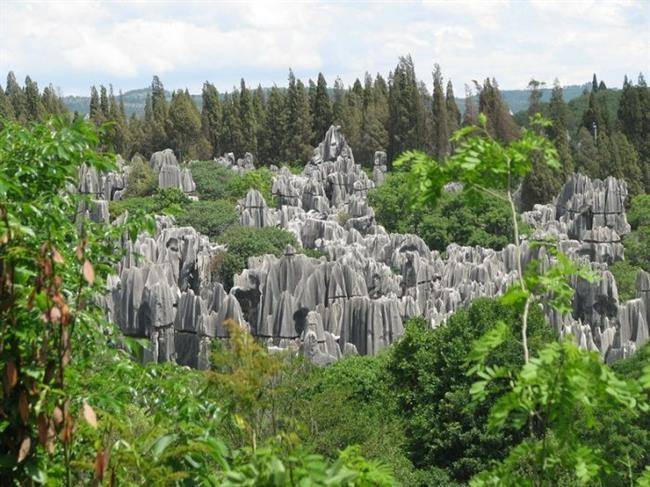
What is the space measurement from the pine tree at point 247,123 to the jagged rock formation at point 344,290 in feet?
65.2

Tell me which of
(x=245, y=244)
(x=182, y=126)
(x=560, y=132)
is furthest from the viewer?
(x=182, y=126)

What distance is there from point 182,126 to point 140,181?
12.7 metres

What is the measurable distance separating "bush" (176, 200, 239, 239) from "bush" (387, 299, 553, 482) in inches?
830

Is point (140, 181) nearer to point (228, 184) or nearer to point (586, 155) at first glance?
point (228, 184)

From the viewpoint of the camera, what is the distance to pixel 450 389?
17.7m

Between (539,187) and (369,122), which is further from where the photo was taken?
(369,122)

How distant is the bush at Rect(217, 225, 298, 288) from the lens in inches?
1325

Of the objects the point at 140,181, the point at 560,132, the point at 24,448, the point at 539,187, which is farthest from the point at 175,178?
the point at 24,448

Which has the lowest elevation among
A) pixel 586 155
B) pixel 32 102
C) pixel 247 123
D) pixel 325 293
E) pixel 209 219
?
pixel 325 293

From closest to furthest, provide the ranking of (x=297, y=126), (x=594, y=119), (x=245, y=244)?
(x=245, y=244), (x=594, y=119), (x=297, y=126)

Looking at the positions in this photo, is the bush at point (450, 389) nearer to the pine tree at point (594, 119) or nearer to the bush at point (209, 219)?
the bush at point (209, 219)

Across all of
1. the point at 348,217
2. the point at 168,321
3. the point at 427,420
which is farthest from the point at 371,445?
the point at 348,217

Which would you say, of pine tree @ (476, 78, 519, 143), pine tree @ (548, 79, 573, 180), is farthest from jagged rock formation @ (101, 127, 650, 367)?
pine tree @ (476, 78, 519, 143)

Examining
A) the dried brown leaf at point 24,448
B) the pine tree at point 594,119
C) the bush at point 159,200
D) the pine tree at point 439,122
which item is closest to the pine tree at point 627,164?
the pine tree at point 594,119
